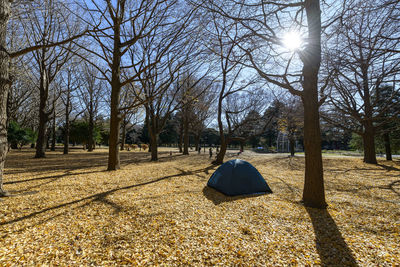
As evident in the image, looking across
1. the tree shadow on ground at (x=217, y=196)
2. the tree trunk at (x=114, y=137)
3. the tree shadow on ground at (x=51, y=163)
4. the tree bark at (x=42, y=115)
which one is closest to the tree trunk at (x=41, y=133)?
the tree bark at (x=42, y=115)

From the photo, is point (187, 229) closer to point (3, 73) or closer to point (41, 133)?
point (3, 73)

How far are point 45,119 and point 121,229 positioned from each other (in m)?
15.4

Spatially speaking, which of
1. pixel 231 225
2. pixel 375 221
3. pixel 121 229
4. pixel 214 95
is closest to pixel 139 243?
pixel 121 229

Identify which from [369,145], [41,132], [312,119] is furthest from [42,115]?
[369,145]

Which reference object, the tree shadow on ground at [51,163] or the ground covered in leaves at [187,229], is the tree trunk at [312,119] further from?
the tree shadow on ground at [51,163]

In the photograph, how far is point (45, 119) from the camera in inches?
524

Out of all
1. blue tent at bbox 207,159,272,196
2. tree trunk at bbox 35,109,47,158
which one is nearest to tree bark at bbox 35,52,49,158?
tree trunk at bbox 35,109,47,158

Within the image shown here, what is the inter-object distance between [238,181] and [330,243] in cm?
273

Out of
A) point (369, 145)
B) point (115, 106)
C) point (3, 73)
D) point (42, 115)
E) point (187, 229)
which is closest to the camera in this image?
point (187, 229)

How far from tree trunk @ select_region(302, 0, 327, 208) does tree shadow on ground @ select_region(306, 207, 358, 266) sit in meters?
0.68

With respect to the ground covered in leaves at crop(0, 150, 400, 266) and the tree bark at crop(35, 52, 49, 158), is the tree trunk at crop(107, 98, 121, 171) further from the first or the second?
the tree bark at crop(35, 52, 49, 158)

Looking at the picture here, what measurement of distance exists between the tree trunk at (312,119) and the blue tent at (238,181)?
1.36m

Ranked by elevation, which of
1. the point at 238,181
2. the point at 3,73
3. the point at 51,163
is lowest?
the point at 51,163

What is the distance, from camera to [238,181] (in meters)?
5.36
